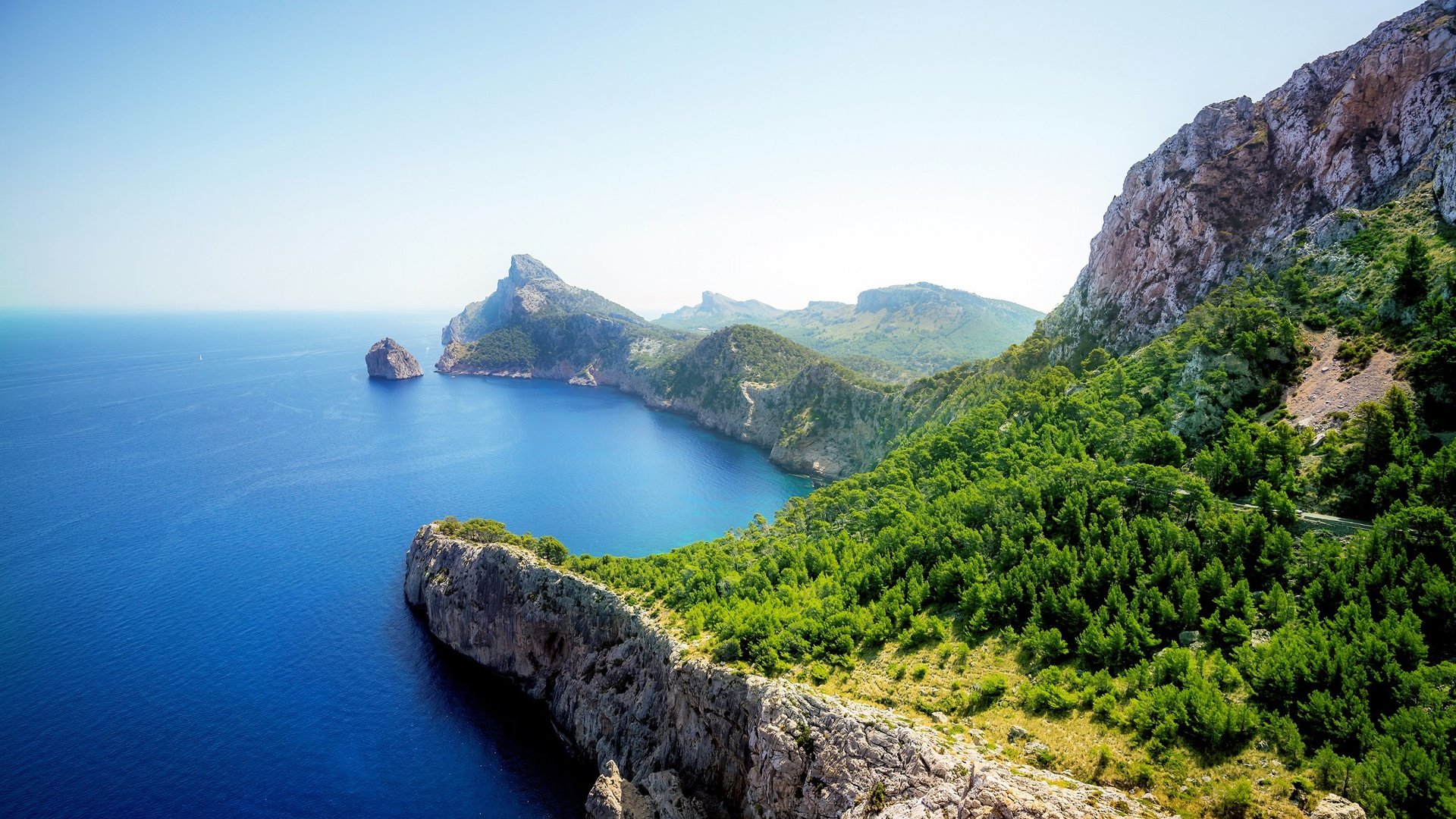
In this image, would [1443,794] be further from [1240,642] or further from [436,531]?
[436,531]

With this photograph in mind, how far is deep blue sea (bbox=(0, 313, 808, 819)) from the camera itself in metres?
47.5

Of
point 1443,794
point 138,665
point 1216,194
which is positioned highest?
point 1216,194

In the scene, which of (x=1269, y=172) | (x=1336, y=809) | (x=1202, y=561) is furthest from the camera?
(x=1269, y=172)

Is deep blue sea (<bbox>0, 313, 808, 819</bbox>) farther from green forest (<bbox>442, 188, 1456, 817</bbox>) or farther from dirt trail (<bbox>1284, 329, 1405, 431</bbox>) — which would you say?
dirt trail (<bbox>1284, 329, 1405, 431</bbox>)

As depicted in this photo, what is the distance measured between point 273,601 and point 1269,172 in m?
118

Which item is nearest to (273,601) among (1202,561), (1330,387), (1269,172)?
(1202,561)

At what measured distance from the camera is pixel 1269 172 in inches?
2616

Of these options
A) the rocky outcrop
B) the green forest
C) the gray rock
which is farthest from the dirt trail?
the rocky outcrop

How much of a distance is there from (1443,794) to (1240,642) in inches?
385

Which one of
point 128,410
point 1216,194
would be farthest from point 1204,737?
point 128,410

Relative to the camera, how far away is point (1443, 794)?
19.1 meters

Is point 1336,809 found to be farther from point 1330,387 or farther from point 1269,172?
point 1269,172

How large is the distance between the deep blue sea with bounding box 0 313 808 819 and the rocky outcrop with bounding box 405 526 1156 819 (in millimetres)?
4676

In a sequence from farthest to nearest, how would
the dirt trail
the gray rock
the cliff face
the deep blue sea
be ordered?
the cliff face
the deep blue sea
the dirt trail
the gray rock
